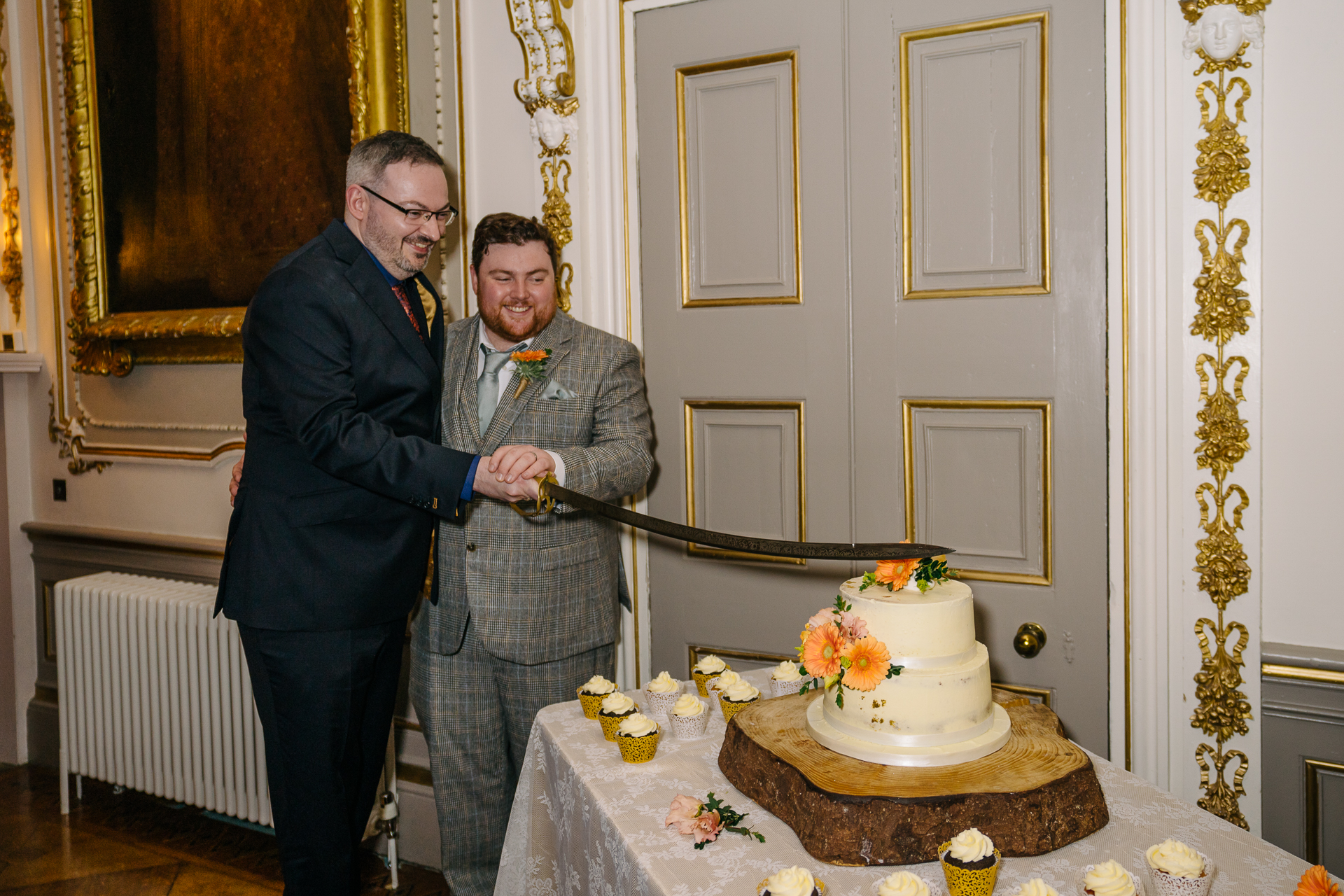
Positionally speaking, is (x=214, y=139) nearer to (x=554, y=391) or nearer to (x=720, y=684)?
(x=554, y=391)

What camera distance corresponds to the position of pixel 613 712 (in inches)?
62.4

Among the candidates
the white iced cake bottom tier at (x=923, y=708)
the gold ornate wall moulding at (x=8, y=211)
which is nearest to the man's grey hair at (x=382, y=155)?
the white iced cake bottom tier at (x=923, y=708)

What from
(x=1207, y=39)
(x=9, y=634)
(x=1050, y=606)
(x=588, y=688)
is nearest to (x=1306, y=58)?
(x=1207, y=39)

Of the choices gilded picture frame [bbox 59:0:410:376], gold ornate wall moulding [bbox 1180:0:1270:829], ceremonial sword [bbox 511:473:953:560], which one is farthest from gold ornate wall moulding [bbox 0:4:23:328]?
gold ornate wall moulding [bbox 1180:0:1270:829]

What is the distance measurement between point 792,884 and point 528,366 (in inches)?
55.9

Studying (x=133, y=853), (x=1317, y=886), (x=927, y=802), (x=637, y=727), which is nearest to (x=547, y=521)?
(x=637, y=727)

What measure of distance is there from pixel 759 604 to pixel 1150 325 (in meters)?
1.15

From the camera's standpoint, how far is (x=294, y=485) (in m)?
2.04

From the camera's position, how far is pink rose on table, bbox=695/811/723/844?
123cm

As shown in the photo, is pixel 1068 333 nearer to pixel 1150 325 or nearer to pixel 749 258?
pixel 1150 325

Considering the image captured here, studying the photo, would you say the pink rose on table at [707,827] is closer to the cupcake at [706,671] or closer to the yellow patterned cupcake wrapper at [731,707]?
the yellow patterned cupcake wrapper at [731,707]

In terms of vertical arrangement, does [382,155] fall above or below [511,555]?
above

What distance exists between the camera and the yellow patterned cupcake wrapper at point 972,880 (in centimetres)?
105

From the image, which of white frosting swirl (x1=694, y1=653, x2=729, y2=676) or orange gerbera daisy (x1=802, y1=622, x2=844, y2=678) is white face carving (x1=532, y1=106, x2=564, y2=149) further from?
orange gerbera daisy (x1=802, y1=622, x2=844, y2=678)
